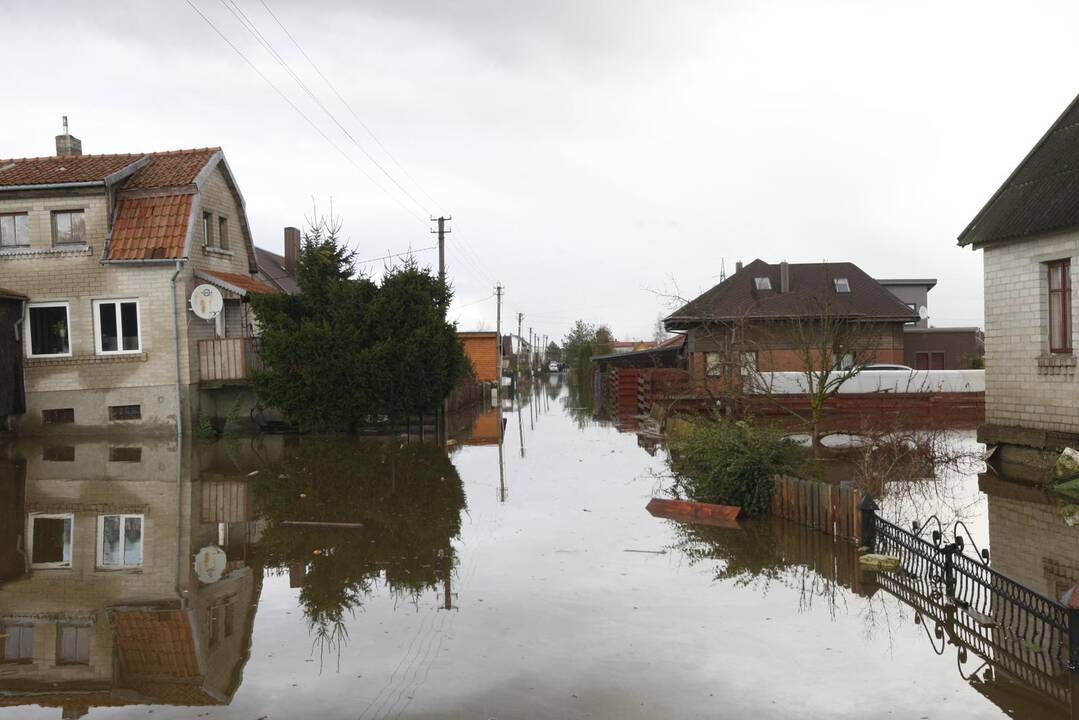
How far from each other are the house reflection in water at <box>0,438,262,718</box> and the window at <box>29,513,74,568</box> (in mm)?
14

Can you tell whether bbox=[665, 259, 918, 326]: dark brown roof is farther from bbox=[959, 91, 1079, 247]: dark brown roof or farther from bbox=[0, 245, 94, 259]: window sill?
bbox=[0, 245, 94, 259]: window sill

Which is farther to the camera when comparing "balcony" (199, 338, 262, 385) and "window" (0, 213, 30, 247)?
"balcony" (199, 338, 262, 385)

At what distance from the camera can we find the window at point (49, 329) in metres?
24.7

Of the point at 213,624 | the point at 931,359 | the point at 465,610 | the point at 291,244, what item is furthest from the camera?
the point at 291,244

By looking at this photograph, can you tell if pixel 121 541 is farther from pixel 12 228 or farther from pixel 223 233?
pixel 223 233

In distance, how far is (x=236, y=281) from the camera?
2733cm

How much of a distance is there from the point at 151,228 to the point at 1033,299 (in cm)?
2121

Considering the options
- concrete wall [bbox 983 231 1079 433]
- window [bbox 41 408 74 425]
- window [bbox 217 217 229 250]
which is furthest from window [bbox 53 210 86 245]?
concrete wall [bbox 983 231 1079 433]

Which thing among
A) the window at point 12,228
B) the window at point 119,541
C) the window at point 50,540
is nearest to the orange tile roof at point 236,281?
the window at point 12,228

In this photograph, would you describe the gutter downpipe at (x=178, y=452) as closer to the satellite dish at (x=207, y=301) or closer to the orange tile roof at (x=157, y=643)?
the orange tile roof at (x=157, y=643)

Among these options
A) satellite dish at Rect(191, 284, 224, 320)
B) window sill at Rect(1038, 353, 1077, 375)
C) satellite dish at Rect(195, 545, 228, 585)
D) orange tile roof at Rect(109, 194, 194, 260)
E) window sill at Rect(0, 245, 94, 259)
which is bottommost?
satellite dish at Rect(195, 545, 228, 585)

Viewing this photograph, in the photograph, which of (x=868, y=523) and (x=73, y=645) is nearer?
(x=73, y=645)

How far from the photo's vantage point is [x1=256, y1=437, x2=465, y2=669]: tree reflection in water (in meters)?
9.30

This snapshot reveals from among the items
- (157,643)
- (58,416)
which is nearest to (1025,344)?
(157,643)
